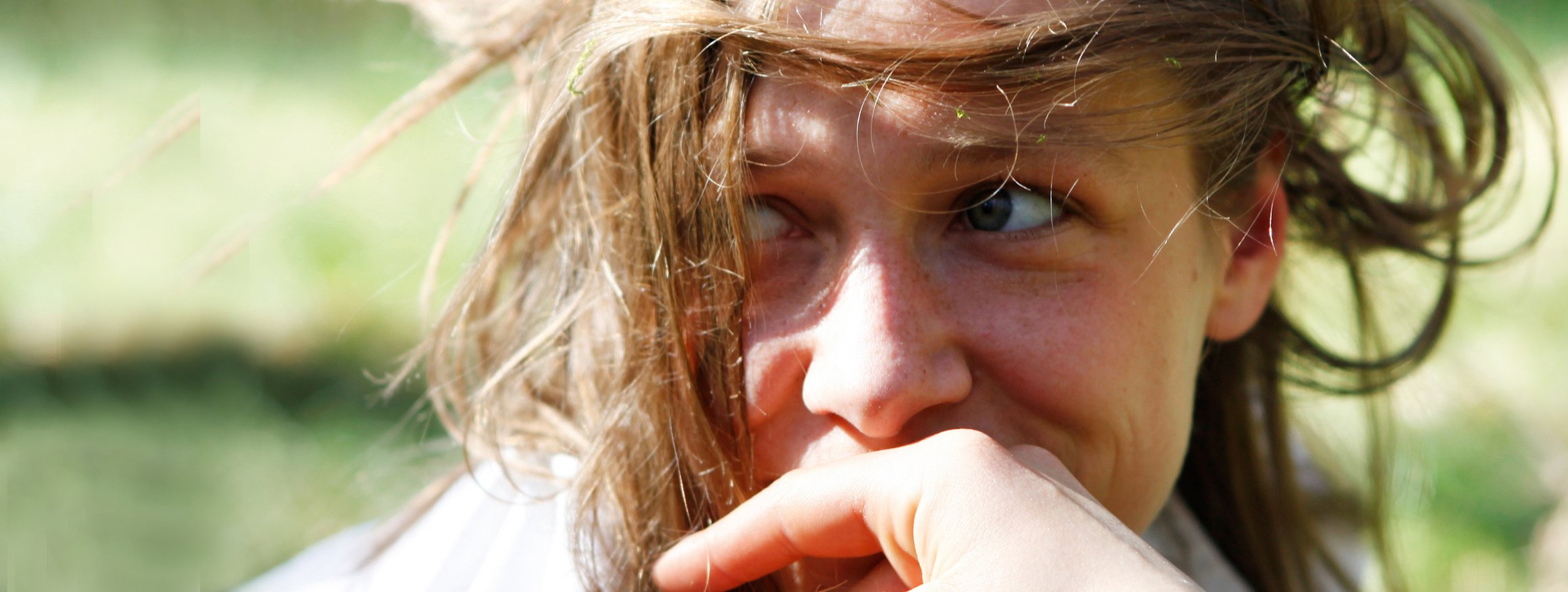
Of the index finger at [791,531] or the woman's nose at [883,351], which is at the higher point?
the woman's nose at [883,351]

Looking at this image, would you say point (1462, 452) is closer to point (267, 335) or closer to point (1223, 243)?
point (1223, 243)

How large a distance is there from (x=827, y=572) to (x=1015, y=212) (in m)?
0.50

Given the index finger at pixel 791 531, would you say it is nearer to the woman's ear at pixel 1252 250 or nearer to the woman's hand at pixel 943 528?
the woman's hand at pixel 943 528

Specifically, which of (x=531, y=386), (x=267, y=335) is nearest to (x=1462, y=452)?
(x=531, y=386)

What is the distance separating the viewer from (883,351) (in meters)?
1.27

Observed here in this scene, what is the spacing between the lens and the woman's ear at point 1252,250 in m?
1.70

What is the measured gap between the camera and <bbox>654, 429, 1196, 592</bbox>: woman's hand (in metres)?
1.11

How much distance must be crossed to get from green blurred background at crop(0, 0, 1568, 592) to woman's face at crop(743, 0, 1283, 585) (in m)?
1.62

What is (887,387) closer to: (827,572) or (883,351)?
(883,351)

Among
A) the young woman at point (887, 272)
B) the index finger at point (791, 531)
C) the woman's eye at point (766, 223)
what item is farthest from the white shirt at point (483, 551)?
the woman's eye at point (766, 223)

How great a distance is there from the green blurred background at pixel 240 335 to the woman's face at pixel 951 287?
1.62 m

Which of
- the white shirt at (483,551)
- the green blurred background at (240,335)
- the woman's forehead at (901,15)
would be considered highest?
the woman's forehead at (901,15)

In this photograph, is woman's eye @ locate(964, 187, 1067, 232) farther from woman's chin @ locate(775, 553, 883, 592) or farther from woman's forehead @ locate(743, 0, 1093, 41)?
woman's chin @ locate(775, 553, 883, 592)

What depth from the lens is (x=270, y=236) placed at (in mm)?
4359
